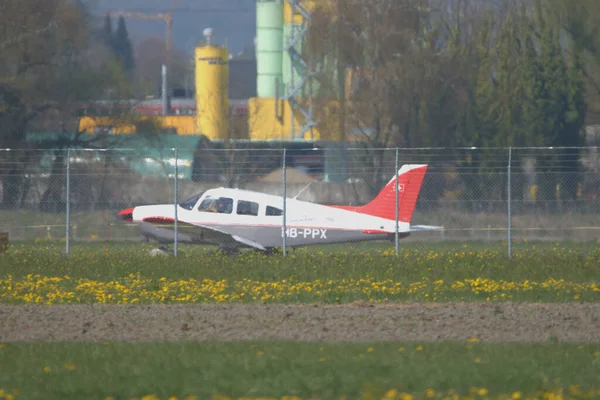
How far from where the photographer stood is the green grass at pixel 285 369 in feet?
26.2

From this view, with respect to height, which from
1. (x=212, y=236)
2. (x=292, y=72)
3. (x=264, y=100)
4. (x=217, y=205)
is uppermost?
(x=292, y=72)

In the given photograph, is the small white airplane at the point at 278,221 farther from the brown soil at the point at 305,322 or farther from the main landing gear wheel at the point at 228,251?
the brown soil at the point at 305,322

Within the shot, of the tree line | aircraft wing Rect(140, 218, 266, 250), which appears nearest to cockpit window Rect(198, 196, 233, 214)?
aircraft wing Rect(140, 218, 266, 250)

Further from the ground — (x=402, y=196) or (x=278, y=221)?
(x=402, y=196)

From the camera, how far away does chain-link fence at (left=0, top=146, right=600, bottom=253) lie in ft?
72.7

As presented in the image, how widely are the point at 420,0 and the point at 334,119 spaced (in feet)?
19.9

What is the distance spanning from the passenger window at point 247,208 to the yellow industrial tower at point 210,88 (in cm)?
3094

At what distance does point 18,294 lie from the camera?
1501 cm

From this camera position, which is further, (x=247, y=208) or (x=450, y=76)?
(x=450, y=76)

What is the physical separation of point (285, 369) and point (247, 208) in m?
13.8

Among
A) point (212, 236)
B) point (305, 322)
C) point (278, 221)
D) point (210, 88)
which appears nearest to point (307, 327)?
point (305, 322)

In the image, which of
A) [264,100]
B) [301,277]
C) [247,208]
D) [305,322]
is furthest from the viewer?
[264,100]

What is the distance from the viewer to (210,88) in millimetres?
63844

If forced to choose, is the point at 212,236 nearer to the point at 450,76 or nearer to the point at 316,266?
the point at 316,266
